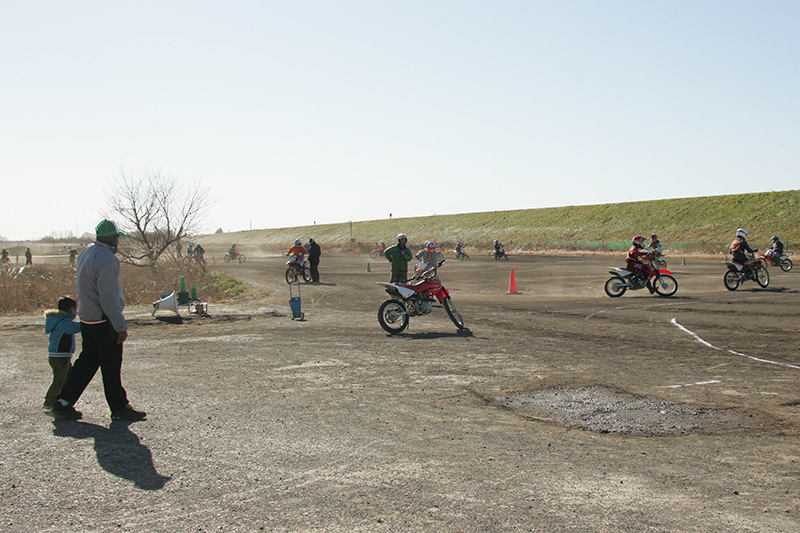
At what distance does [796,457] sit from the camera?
16.9 ft

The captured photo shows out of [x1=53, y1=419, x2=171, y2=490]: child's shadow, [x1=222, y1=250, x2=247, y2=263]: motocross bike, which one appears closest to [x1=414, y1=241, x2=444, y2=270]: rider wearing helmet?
[x1=53, y1=419, x2=171, y2=490]: child's shadow

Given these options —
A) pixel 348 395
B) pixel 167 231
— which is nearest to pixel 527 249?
pixel 167 231

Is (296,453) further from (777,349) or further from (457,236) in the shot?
(457,236)

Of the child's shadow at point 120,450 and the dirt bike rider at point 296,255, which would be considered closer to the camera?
the child's shadow at point 120,450

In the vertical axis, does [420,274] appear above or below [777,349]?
above

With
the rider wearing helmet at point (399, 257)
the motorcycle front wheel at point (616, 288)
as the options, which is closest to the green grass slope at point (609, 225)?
the motorcycle front wheel at point (616, 288)

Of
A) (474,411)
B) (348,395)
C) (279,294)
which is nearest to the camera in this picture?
(474,411)

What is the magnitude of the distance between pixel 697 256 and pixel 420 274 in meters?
42.3

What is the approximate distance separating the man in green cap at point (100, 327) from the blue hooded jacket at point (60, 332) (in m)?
0.51

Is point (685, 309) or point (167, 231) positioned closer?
point (685, 309)

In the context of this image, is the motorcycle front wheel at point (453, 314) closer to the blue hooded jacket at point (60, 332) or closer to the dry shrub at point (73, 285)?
the blue hooded jacket at point (60, 332)

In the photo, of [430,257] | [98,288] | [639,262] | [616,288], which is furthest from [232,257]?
[98,288]

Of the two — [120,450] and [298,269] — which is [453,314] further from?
[298,269]

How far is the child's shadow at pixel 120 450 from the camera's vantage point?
4.72m
